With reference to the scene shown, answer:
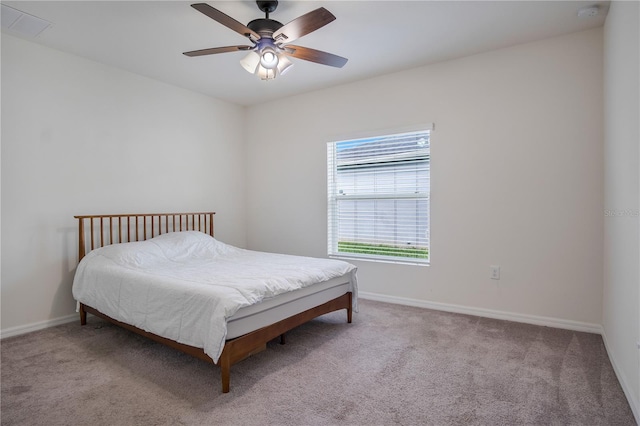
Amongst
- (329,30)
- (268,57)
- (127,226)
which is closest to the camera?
(268,57)

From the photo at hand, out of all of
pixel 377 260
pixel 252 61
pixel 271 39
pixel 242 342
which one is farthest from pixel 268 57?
pixel 377 260

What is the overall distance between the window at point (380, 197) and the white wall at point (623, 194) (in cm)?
145

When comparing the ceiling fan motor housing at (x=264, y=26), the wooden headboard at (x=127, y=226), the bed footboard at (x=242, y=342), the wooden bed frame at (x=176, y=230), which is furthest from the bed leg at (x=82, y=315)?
the ceiling fan motor housing at (x=264, y=26)

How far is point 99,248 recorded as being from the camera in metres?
Result: 3.16

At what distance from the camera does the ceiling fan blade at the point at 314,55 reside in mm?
2424

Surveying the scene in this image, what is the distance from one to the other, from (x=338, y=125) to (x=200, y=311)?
2.77 meters

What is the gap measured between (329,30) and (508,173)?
6.56ft

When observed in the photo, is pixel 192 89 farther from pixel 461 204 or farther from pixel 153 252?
pixel 461 204

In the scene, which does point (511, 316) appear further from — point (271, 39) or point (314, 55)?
point (271, 39)

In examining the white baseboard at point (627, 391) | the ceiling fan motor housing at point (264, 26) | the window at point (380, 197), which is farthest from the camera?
the window at point (380, 197)

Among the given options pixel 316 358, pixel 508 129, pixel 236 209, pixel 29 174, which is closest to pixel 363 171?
pixel 508 129

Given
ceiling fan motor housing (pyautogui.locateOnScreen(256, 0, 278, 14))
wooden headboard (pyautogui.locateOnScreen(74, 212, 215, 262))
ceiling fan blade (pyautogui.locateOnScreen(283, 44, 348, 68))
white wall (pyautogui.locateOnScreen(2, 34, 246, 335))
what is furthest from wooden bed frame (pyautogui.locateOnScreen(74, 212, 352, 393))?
ceiling fan motor housing (pyautogui.locateOnScreen(256, 0, 278, 14))

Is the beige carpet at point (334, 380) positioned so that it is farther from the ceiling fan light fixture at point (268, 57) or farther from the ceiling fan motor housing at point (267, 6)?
the ceiling fan motor housing at point (267, 6)

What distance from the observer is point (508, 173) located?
10.1ft
